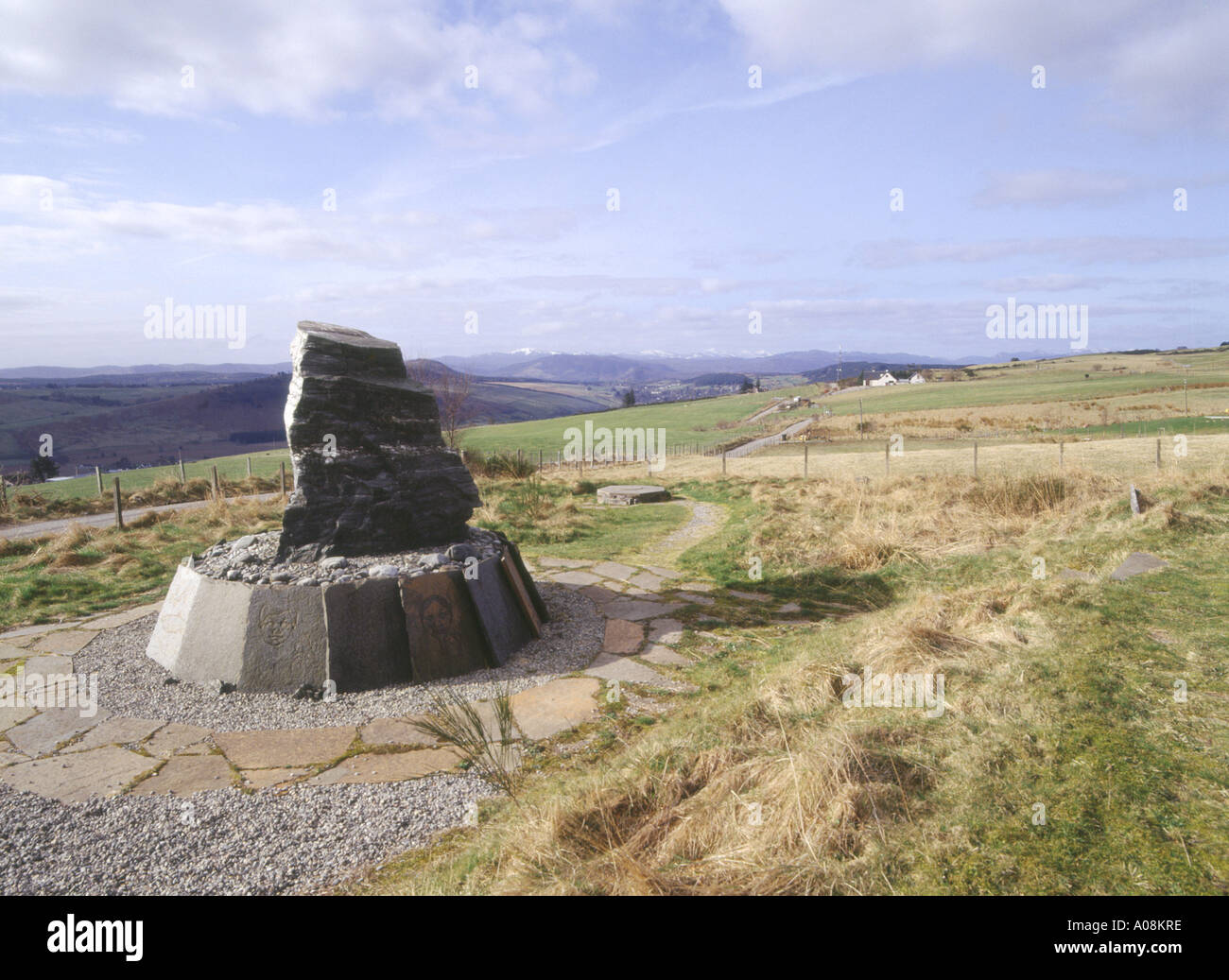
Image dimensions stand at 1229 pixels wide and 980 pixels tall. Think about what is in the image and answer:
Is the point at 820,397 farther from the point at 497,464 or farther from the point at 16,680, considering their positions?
the point at 16,680

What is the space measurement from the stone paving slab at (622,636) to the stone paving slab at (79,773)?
3.58 metres

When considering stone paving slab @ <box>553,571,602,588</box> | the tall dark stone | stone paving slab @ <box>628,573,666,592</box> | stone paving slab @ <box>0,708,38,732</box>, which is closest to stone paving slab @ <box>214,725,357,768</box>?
stone paving slab @ <box>0,708,38,732</box>

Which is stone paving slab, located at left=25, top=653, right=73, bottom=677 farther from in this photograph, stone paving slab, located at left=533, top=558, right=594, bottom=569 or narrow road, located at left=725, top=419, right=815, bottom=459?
narrow road, located at left=725, top=419, right=815, bottom=459

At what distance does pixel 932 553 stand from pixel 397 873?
312 inches

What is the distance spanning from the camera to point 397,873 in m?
3.16

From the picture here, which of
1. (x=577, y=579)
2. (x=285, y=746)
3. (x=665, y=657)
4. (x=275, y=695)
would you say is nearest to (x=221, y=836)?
(x=285, y=746)

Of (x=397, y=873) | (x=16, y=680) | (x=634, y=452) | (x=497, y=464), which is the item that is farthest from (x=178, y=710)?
(x=634, y=452)

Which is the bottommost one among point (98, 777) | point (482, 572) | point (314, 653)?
point (98, 777)

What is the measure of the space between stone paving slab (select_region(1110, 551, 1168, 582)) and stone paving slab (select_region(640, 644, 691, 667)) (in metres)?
4.62

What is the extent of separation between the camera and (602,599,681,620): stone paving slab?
7246 mm

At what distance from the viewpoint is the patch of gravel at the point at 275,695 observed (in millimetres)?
4957

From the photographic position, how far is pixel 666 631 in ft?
22.0

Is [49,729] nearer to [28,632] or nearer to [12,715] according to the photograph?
[12,715]

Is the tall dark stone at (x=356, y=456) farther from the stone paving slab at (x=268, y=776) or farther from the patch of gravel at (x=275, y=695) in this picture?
the stone paving slab at (x=268, y=776)
